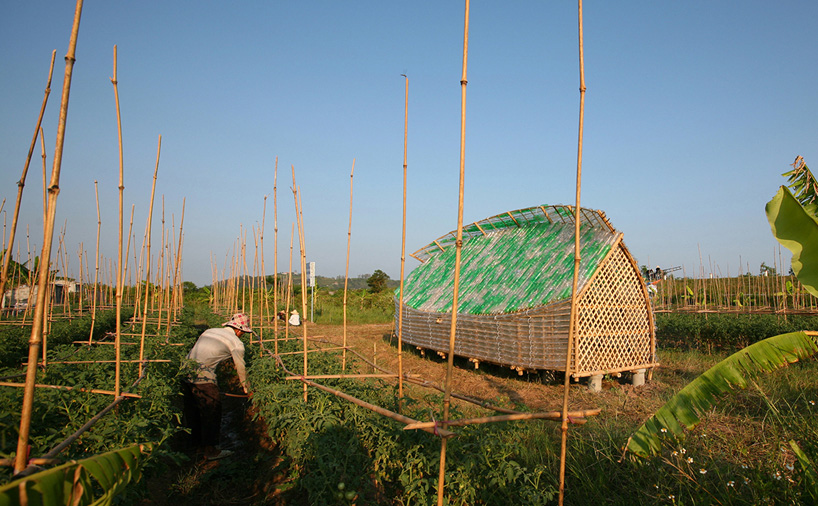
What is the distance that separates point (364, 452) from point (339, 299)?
90.2 feet

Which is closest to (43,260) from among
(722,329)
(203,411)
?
(203,411)

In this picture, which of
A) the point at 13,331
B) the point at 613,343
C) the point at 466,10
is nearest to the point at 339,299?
the point at 13,331

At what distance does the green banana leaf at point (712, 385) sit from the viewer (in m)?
3.31

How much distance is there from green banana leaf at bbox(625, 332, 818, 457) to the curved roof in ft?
13.4

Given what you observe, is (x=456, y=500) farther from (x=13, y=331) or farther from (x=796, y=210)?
(x=13, y=331)

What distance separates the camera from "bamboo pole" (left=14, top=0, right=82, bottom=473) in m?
1.68

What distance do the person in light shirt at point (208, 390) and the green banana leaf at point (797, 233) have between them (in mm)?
5769

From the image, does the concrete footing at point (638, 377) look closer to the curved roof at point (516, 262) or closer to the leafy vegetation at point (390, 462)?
the curved roof at point (516, 262)

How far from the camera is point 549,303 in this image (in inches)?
311

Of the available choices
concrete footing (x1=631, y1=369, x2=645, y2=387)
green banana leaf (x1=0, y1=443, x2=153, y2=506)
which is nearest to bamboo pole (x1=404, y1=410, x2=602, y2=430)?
green banana leaf (x1=0, y1=443, x2=153, y2=506)

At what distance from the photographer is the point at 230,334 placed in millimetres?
6297

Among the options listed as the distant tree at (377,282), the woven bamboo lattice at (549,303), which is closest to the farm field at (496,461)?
the woven bamboo lattice at (549,303)

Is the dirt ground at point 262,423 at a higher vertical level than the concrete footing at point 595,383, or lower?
lower

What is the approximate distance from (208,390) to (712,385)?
5.50m
